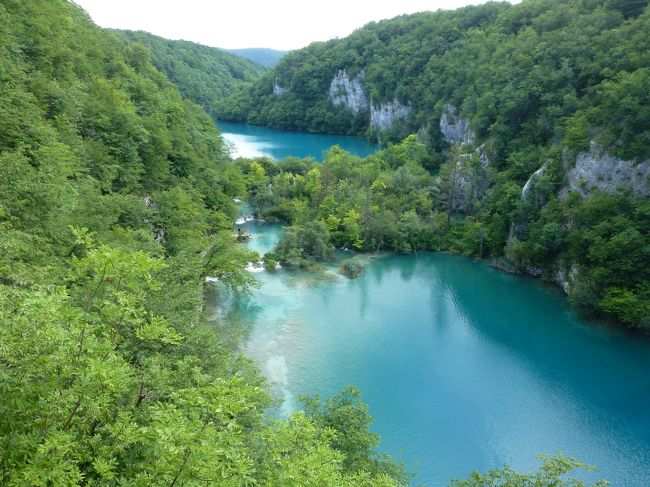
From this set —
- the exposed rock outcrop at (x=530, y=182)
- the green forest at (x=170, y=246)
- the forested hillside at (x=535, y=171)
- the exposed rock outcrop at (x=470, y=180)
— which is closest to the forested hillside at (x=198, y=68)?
the forested hillside at (x=535, y=171)

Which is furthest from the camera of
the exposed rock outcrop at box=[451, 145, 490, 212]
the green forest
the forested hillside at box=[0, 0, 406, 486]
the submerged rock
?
the exposed rock outcrop at box=[451, 145, 490, 212]

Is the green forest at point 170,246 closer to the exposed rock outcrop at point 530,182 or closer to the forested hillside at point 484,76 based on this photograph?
the forested hillside at point 484,76

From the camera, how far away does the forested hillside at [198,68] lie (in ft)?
399

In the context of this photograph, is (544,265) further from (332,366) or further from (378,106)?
(378,106)

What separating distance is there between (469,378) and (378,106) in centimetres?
7259

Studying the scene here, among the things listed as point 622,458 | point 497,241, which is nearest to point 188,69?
point 497,241

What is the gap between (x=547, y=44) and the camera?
40.5 meters

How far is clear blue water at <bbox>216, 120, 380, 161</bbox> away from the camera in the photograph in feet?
241

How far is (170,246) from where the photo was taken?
22.8m

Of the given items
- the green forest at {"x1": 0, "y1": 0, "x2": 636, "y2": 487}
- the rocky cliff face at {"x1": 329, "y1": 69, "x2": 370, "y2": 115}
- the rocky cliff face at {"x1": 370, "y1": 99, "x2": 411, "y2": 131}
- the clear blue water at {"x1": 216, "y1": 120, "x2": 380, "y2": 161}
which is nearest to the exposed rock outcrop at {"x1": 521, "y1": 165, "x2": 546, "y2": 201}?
the green forest at {"x1": 0, "y1": 0, "x2": 636, "y2": 487}

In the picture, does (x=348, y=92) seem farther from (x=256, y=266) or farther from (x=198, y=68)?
(x=256, y=266)

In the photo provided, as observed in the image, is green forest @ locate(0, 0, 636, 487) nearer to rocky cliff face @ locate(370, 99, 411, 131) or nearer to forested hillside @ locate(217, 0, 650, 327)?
forested hillside @ locate(217, 0, 650, 327)

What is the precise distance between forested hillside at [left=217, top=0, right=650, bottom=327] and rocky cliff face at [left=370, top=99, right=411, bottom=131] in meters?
14.1

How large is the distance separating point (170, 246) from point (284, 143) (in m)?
64.6
